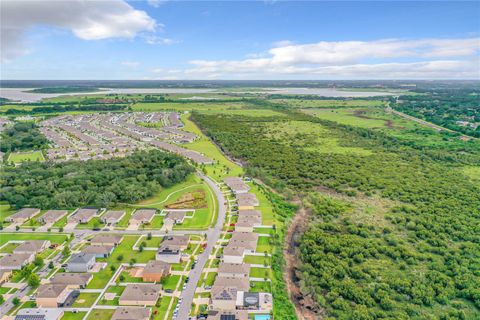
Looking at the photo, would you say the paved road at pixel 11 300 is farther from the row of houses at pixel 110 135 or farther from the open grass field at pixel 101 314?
the row of houses at pixel 110 135

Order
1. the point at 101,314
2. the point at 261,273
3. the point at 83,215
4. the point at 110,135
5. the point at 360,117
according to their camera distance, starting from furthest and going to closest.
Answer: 1. the point at 360,117
2. the point at 110,135
3. the point at 83,215
4. the point at 261,273
5. the point at 101,314

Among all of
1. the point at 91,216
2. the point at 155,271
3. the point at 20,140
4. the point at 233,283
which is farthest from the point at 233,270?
the point at 20,140

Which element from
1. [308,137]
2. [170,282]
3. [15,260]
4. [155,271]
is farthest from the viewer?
[308,137]

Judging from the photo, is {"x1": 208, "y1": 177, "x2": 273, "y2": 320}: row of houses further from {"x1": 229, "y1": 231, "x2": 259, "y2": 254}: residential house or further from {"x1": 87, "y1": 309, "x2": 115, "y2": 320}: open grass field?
{"x1": 87, "y1": 309, "x2": 115, "y2": 320}: open grass field

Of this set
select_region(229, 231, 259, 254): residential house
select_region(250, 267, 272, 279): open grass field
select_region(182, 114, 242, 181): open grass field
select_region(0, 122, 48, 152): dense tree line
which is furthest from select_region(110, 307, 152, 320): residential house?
select_region(0, 122, 48, 152): dense tree line

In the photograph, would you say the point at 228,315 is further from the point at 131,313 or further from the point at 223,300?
the point at 131,313

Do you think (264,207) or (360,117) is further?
(360,117)

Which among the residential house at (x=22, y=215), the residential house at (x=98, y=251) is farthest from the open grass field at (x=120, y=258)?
the residential house at (x=22, y=215)
